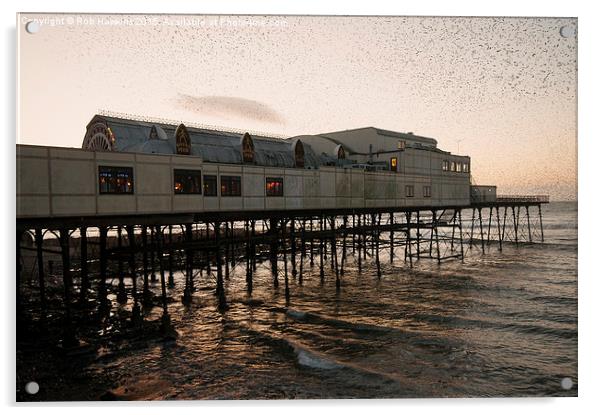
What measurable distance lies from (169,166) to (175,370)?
22.8 feet

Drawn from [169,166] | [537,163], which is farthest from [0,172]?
[537,163]

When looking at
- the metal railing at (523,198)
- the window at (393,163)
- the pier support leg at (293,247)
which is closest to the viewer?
the pier support leg at (293,247)

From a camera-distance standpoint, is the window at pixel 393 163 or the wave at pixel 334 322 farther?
the window at pixel 393 163

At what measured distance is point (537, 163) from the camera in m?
17.8

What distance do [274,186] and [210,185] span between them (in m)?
3.55

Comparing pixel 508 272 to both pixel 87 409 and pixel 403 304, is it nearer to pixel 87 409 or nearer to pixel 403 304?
pixel 403 304

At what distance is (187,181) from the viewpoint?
52.5ft

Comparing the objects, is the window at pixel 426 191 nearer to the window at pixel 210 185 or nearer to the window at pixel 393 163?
the window at pixel 393 163

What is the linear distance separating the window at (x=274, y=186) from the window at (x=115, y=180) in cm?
679

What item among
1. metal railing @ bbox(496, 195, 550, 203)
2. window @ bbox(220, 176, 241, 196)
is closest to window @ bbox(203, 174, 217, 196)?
window @ bbox(220, 176, 241, 196)

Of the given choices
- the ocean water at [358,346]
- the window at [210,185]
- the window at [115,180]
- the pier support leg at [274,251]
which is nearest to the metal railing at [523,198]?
the ocean water at [358,346]

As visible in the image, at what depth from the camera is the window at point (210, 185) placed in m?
17.3

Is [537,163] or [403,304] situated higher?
[537,163]

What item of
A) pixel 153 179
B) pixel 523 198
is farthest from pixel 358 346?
pixel 523 198
